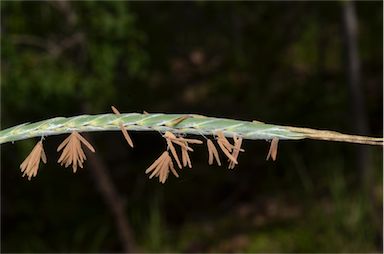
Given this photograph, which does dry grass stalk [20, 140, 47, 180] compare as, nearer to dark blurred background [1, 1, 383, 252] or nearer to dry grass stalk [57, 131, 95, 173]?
dry grass stalk [57, 131, 95, 173]

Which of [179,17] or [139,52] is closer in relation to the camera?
[139,52]

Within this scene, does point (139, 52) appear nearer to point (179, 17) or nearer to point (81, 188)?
point (179, 17)

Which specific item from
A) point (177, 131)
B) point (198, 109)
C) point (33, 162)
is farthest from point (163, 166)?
point (198, 109)

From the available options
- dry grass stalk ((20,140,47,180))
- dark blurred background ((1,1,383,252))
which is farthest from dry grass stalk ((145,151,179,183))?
dark blurred background ((1,1,383,252))

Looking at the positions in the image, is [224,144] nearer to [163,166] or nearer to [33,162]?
[163,166]

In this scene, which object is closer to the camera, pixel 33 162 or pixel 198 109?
pixel 33 162

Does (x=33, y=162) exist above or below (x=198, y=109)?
below

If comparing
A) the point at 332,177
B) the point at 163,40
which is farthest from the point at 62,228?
the point at 332,177

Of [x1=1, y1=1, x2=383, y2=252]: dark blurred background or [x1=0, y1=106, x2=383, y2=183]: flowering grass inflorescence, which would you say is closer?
[x1=0, y1=106, x2=383, y2=183]: flowering grass inflorescence

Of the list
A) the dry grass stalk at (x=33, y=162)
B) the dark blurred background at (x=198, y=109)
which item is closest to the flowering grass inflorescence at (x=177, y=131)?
the dry grass stalk at (x=33, y=162)
